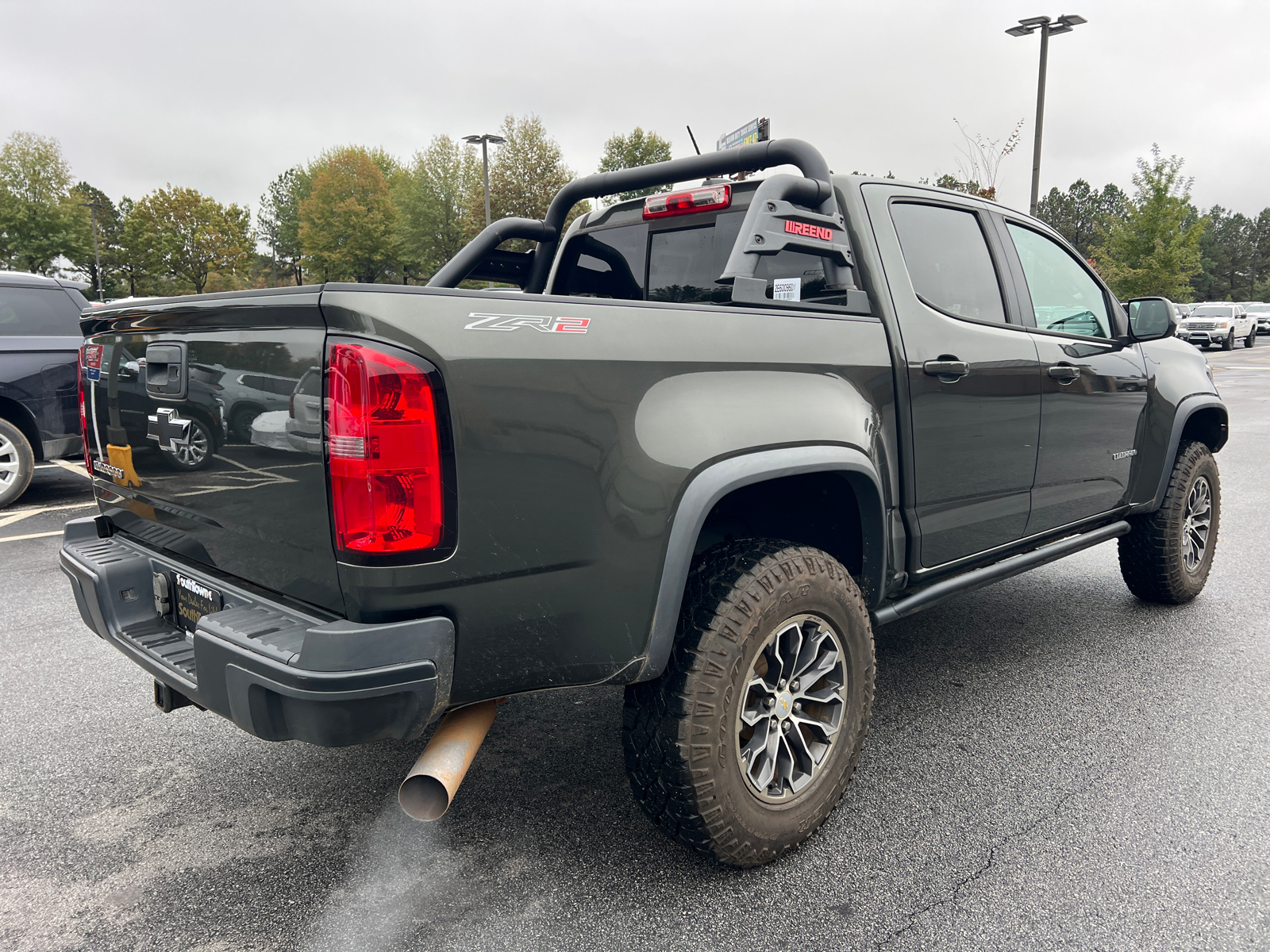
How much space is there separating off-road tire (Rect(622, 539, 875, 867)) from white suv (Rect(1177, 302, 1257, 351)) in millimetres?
34084

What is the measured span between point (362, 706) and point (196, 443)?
877mm

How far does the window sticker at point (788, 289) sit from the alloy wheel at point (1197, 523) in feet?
9.07

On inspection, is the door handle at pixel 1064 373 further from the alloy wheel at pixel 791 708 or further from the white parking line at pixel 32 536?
the white parking line at pixel 32 536

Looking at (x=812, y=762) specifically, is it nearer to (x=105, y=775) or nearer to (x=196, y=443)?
(x=196, y=443)

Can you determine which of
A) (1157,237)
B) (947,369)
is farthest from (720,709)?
(1157,237)

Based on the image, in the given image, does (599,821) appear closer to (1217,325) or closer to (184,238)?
(1217,325)

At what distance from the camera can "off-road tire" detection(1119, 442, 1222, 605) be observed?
13.8 feet

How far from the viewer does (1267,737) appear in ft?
9.92

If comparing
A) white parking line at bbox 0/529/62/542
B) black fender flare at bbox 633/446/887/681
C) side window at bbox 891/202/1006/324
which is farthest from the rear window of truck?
white parking line at bbox 0/529/62/542

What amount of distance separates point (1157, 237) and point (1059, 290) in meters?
28.0

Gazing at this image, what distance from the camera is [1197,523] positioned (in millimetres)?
4473

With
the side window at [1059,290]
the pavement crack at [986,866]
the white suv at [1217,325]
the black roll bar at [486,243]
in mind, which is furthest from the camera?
the white suv at [1217,325]

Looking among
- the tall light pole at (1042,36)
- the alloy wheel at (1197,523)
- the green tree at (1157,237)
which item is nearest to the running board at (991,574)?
the alloy wheel at (1197,523)

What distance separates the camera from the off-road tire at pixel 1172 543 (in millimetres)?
4191
